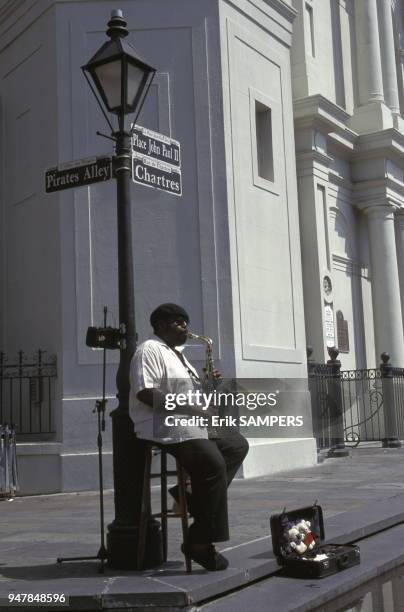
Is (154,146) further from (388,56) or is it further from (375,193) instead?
(388,56)

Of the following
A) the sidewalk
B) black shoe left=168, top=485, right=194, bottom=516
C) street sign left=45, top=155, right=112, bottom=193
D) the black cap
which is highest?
street sign left=45, top=155, right=112, bottom=193

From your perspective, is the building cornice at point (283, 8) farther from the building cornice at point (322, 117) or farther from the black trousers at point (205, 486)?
the black trousers at point (205, 486)

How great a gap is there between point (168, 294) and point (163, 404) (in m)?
7.43

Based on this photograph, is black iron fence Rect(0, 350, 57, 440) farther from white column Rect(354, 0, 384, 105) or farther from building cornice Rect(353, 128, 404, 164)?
white column Rect(354, 0, 384, 105)

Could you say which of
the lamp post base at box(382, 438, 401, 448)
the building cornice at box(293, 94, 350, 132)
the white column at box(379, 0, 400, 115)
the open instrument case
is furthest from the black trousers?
the white column at box(379, 0, 400, 115)

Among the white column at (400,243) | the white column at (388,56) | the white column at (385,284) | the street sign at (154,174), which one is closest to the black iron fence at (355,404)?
the white column at (385,284)

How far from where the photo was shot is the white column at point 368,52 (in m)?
23.4

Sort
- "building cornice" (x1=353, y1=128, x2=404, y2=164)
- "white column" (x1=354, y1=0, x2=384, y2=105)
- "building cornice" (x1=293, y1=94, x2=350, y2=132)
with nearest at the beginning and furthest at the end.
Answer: "building cornice" (x1=293, y1=94, x2=350, y2=132) → "building cornice" (x1=353, y1=128, x2=404, y2=164) → "white column" (x1=354, y1=0, x2=384, y2=105)

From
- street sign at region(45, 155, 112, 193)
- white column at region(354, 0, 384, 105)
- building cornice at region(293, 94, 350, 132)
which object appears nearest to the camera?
street sign at region(45, 155, 112, 193)

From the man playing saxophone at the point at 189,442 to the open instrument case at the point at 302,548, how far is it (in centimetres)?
43

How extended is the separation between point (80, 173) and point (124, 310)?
4.17 feet

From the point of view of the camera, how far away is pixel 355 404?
65.5 feet

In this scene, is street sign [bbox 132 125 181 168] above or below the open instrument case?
above

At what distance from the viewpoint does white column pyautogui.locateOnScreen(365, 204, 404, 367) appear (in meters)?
22.1
